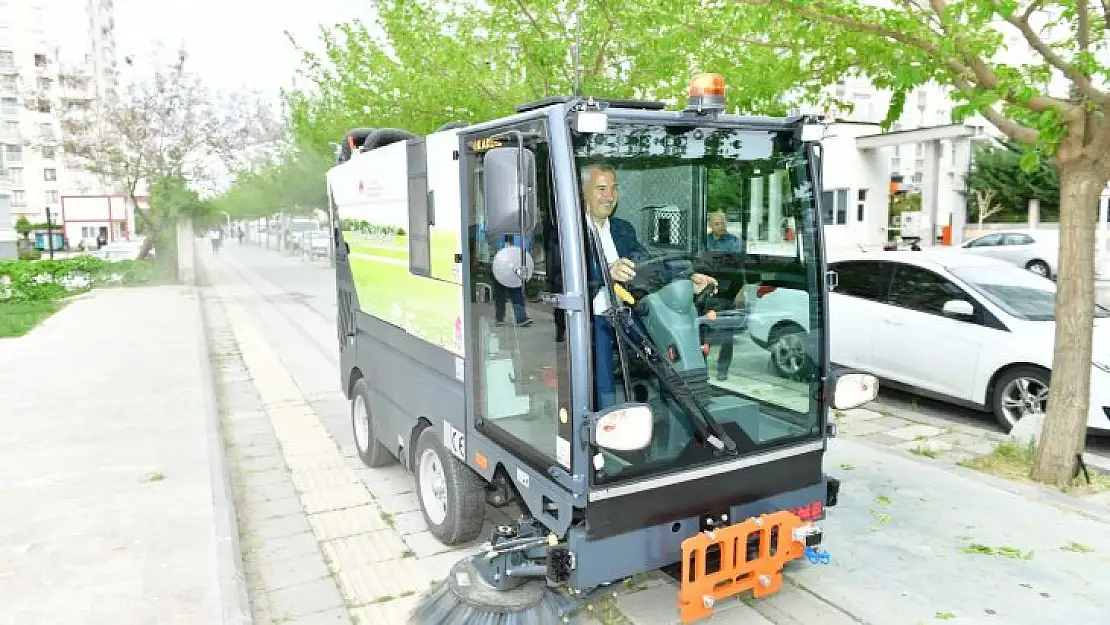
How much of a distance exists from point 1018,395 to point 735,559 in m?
4.79

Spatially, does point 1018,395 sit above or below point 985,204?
below

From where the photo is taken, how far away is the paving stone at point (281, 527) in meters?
5.47

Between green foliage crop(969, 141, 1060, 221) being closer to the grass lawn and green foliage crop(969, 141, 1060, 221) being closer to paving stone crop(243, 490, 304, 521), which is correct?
the grass lawn

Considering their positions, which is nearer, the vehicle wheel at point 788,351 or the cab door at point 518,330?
the cab door at point 518,330

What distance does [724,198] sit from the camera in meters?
4.01

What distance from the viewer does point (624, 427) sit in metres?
3.29

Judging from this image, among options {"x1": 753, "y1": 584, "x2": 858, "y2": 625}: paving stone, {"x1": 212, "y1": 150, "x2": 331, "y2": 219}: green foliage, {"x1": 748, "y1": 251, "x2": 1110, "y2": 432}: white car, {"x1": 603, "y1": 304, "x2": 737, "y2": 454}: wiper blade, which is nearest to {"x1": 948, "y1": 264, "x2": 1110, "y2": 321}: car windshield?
{"x1": 748, "y1": 251, "x2": 1110, "y2": 432}: white car

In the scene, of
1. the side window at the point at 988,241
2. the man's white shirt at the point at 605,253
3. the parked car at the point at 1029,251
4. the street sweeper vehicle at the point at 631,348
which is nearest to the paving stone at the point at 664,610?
the street sweeper vehicle at the point at 631,348

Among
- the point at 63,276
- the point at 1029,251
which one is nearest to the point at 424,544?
the point at 63,276

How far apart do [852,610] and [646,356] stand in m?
1.83

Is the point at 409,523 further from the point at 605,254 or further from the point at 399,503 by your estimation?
the point at 605,254

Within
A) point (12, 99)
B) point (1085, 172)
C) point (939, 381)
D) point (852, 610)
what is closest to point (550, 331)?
point (852, 610)

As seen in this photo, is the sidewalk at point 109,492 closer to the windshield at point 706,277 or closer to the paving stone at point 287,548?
the paving stone at point 287,548

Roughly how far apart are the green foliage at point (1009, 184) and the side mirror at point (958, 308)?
32.1 metres
